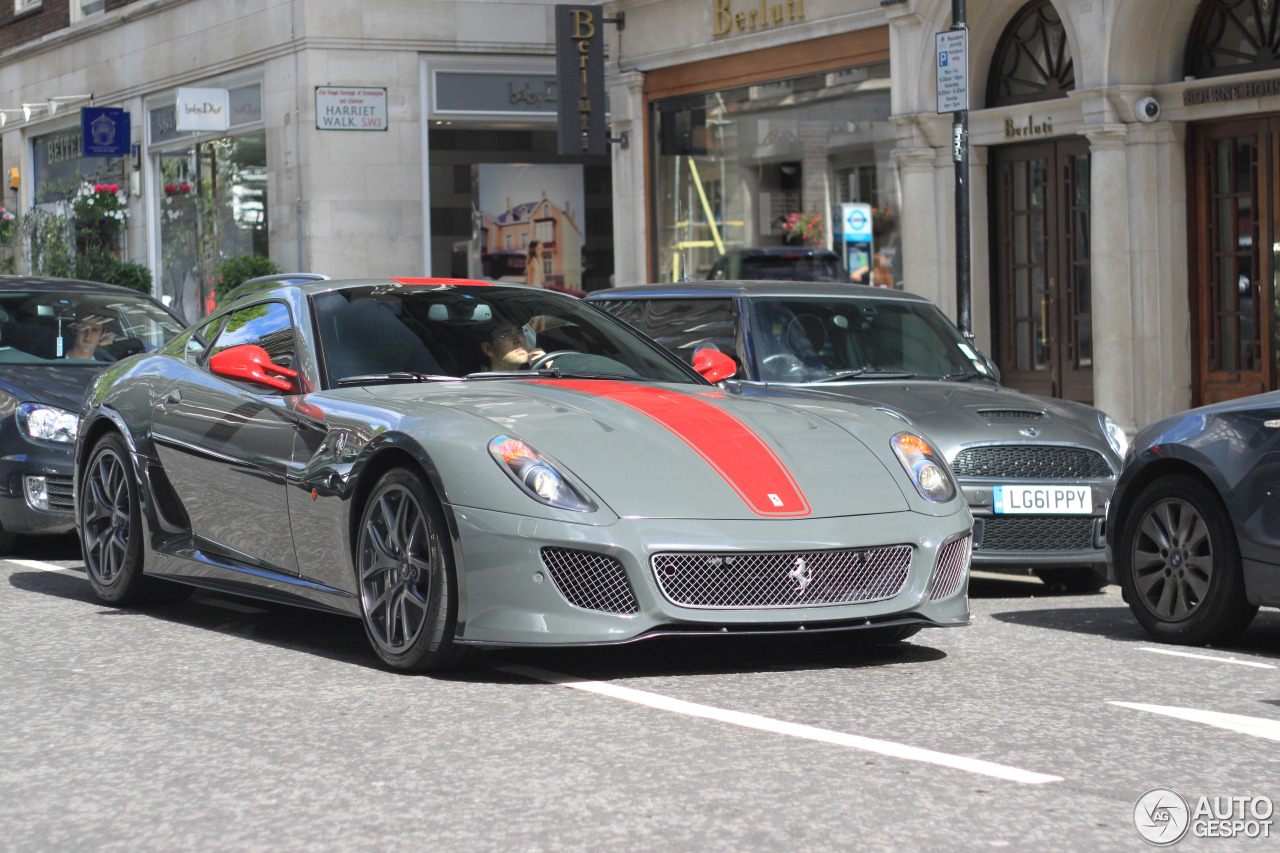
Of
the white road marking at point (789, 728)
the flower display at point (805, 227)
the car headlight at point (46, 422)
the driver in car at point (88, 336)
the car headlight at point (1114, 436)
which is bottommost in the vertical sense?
the white road marking at point (789, 728)

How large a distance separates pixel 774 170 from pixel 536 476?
15.1 meters

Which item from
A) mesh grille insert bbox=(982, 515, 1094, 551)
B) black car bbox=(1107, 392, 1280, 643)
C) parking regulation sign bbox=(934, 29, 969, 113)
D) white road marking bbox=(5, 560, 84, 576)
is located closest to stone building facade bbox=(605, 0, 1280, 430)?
parking regulation sign bbox=(934, 29, 969, 113)

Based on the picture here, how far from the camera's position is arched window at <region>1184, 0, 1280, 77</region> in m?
14.9

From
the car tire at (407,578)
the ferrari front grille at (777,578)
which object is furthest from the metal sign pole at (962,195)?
the car tire at (407,578)

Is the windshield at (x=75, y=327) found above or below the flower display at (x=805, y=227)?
below

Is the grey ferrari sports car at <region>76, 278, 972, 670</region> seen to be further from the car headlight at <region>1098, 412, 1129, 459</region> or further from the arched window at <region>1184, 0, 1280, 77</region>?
the arched window at <region>1184, 0, 1280, 77</region>

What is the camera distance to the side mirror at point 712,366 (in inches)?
301

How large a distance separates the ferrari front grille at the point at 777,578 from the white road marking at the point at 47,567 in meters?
4.71

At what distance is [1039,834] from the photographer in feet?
13.3

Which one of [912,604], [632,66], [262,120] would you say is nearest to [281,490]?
[912,604]

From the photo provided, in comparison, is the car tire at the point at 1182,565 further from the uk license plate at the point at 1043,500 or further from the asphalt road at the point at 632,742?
the uk license plate at the point at 1043,500

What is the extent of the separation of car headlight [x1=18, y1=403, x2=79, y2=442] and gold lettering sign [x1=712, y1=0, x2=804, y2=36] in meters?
11.2

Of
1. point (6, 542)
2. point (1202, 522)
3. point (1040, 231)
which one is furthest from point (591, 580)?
point (1040, 231)

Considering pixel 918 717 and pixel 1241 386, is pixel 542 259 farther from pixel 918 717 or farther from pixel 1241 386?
pixel 918 717
